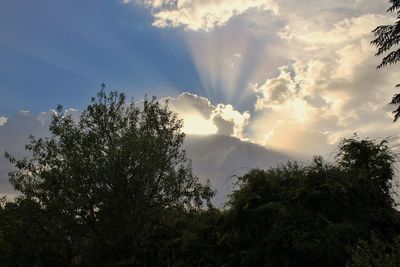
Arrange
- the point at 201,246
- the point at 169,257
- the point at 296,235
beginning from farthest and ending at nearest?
the point at 169,257, the point at 201,246, the point at 296,235

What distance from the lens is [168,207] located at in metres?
22.3

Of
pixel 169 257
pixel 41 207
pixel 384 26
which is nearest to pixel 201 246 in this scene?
pixel 169 257

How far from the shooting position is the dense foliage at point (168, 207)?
52.3 feet

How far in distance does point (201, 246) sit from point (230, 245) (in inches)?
61.1

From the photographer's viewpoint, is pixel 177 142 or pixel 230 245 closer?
pixel 230 245

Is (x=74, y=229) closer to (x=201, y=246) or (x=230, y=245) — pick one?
(x=201, y=246)

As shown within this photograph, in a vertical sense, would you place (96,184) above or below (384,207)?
above

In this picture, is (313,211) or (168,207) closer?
(313,211)

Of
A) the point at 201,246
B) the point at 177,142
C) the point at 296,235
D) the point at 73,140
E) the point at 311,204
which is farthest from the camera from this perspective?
the point at 177,142

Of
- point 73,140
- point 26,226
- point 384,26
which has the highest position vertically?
point 384,26

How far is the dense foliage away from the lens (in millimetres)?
15930

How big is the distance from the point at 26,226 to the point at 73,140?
438 cm

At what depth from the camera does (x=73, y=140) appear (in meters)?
22.5

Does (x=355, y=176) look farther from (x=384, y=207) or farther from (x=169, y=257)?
(x=169, y=257)
